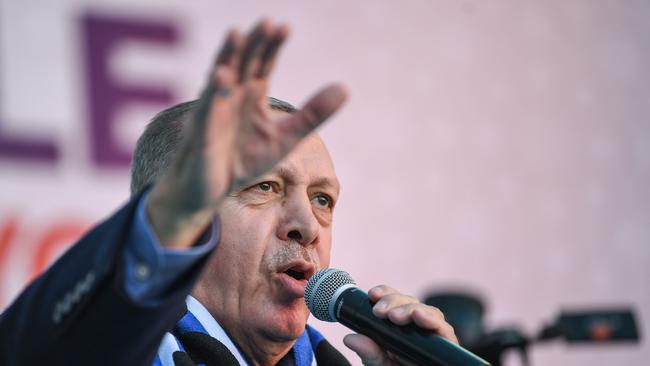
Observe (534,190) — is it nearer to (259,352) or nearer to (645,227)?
(645,227)

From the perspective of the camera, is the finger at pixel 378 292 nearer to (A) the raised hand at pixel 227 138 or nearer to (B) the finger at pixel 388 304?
(B) the finger at pixel 388 304

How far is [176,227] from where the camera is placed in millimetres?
1234

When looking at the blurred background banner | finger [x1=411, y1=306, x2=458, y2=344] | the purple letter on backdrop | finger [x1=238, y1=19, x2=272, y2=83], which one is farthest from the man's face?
the purple letter on backdrop

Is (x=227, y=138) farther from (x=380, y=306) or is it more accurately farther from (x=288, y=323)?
(x=288, y=323)

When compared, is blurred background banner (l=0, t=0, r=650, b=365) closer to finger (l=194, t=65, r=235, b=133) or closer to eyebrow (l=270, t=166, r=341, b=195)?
eyebrow (l=270, t=166, r=341, b=195)

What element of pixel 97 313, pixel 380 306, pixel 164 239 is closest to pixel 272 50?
pixel 164 239

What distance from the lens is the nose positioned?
2.05 m

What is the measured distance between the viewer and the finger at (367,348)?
Answer: 181cm

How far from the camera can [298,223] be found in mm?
2057

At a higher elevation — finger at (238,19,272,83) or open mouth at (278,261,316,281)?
finger at (238,19,272,83)

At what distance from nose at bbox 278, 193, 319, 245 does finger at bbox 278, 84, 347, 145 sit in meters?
0.75

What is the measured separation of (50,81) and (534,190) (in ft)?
8.29

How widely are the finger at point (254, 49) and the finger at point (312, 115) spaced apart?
3.7 inches

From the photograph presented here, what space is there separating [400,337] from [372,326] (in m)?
0.07
